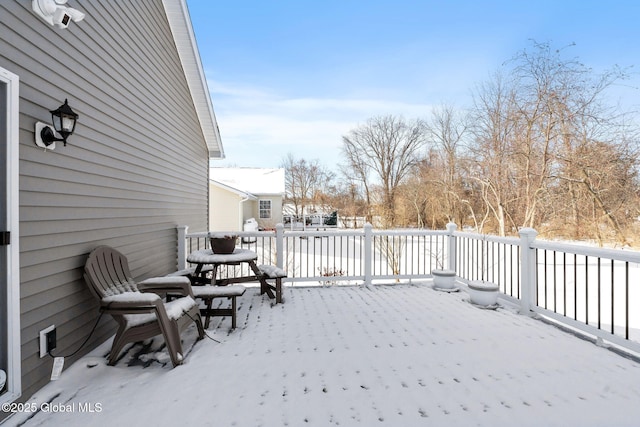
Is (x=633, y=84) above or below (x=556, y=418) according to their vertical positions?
above

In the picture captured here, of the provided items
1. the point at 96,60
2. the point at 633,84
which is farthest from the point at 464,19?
the point at 96,60

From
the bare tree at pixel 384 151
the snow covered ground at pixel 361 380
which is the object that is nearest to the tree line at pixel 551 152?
the bare tree at pixel 384 151

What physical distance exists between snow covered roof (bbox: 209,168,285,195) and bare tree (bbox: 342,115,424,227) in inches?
217

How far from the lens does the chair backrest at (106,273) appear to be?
8.71ft

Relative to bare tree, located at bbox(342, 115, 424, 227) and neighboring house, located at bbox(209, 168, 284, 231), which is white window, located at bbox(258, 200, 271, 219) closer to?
neighboring house, located at bbox(209, 168, 284, 231)

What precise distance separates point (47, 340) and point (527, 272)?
15.8 ft

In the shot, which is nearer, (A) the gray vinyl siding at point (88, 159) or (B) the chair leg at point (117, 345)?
(A) the gray vinyl siding at point (88, 159)

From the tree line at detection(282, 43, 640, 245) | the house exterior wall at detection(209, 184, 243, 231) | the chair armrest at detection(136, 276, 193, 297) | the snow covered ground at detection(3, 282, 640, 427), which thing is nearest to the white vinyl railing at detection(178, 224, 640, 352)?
the snow covered ground at detection(3, 282, 640, 427)

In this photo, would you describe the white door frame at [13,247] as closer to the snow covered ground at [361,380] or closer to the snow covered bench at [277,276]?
the snow covered ground at [361,380]

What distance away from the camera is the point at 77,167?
2.71 meters

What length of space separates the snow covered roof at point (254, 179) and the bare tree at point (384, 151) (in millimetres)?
5507

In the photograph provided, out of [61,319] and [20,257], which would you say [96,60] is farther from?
[61,319]

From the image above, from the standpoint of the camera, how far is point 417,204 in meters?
18.4

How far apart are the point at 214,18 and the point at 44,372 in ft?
35.2
